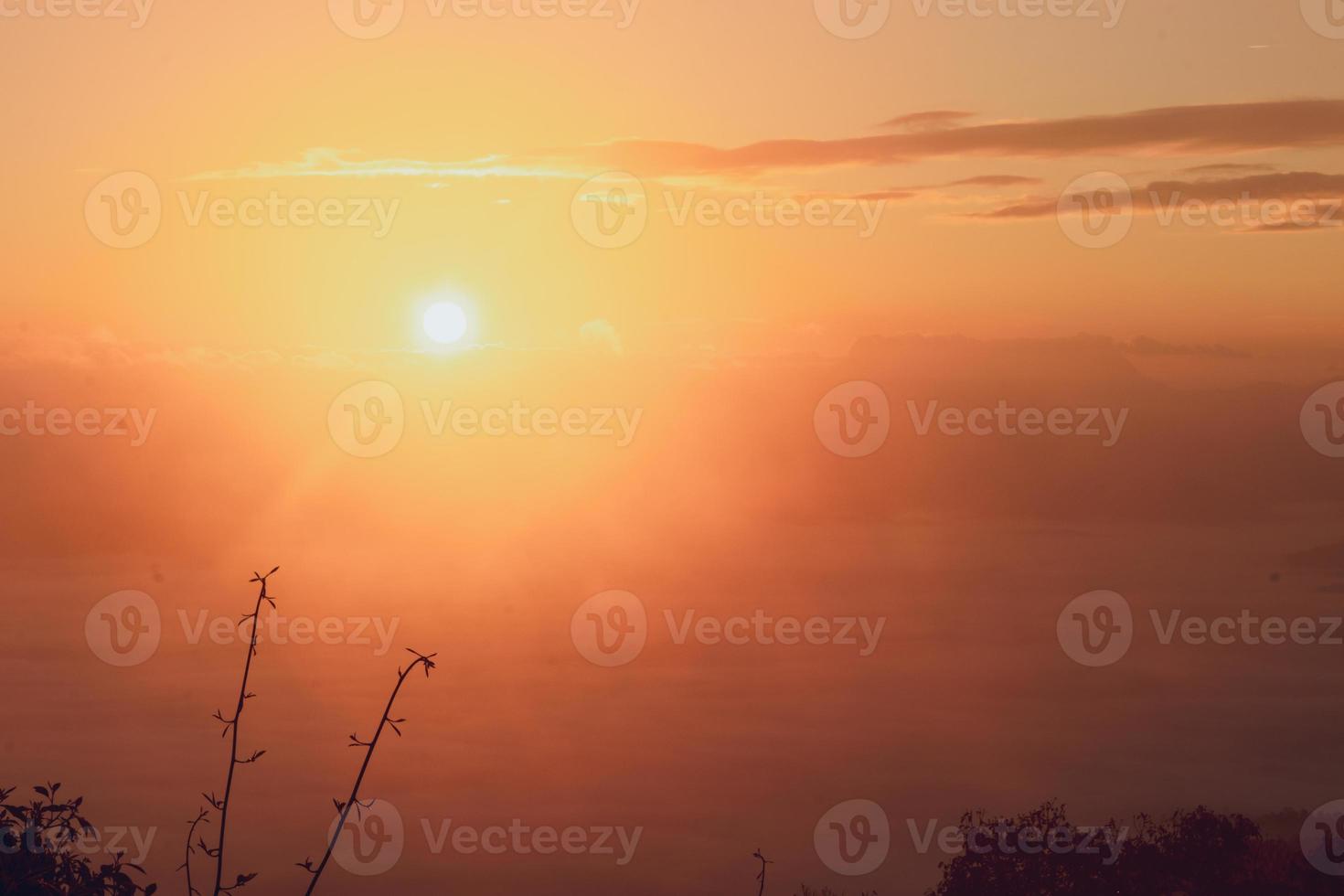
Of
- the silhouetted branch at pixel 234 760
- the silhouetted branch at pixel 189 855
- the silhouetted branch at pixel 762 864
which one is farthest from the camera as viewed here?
the silhouetted branch at pixel 762 864

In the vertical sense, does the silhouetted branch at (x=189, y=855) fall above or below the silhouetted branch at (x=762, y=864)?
below

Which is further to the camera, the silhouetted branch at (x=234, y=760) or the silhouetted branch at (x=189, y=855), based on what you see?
the silhouetted branch at (x=189, y=855)

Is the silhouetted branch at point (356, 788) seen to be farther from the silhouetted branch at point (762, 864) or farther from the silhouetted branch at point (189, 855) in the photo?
the silhouetted branch at point (762, 864)

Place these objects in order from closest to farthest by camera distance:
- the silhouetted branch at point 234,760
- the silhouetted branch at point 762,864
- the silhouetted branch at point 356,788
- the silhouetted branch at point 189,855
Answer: the silhouetted branch at point 356,788 → the silhouetted branch at point 234,760 → the silhouetted branch at point 189,855 → the silhouetted branch at point 762,864

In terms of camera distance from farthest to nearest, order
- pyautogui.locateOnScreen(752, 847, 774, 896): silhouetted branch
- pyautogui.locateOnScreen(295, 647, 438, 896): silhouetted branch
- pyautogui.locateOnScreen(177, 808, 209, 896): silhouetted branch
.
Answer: pyautogui.locateOnScreen(752, 847, 774, 896): silhouetted branch → pyautogui.locateOnScreen(177, 808, 209, 896): silhouetted branch → pyautogui.locateOnScreen(295, 647, 438, 896): silhouetted branch

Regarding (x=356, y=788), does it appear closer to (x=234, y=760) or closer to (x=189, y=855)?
(x=234, y=760)

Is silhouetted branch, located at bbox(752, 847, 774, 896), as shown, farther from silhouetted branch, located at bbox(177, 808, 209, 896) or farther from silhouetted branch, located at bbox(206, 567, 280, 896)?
silhouetted branch, located at bbox(177, 808, 209, 896)

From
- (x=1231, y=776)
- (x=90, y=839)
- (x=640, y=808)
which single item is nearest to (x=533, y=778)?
(x=640, y=808)

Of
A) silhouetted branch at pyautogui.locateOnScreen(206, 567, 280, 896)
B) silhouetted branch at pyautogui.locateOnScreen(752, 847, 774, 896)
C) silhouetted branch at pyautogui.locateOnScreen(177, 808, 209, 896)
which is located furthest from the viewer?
silhouetted branch at pyautogui.locateOnScreen(752, 847, 774, 896)

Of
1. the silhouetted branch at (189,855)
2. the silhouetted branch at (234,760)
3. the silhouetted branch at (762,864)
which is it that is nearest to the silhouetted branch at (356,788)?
the silhouetted branch at (234,760)

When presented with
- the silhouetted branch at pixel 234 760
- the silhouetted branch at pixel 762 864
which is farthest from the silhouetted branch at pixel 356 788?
the silhouetted branch at pixel 762 864

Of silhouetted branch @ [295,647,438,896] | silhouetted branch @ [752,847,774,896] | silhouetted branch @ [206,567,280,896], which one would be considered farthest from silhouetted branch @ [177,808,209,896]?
silhouetted branch @ [752,847,774,896]

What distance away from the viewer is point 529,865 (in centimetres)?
17000

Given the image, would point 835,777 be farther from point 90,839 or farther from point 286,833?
point 90,839
